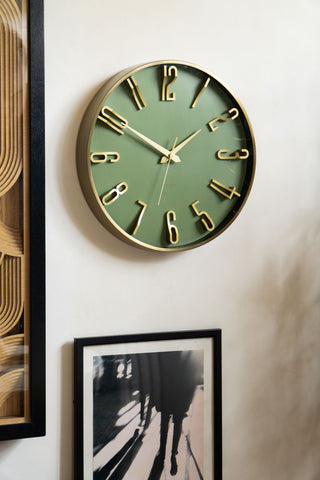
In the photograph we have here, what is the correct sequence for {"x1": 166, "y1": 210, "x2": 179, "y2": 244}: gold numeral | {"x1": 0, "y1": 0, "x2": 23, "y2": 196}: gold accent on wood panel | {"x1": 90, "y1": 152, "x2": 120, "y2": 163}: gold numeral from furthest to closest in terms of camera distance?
{"x1": 166, "y1": 210, "x2": 179, "y2": 244}: gold numeral < {"x1": 90, "y1": 152, "x2": 120, "y2": 163}: gold numeral < {"x1": 0, "y1": 0, "x2": 23, "y2": 196}: gold accent on wood panel

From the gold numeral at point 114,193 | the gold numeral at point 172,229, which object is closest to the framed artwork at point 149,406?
the gold numeral at point 172,229

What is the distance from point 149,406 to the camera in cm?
165

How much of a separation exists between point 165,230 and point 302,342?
62 centimetres

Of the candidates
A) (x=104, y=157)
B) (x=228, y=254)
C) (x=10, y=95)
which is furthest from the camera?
(x=228, y=254)

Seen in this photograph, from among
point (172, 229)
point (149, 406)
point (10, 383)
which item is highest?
point (172, 229)

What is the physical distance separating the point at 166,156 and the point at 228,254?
1.20 ft

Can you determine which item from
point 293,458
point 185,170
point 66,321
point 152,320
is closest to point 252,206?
point 185,170

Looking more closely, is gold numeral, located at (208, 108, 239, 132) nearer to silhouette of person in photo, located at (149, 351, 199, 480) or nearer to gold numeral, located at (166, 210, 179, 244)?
gold numeral, located at (166, 210, 179, 244)

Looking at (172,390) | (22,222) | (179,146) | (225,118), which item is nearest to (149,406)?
(172,390)

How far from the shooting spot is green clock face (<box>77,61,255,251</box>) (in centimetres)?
155

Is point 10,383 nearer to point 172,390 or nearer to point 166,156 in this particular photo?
point 172,390

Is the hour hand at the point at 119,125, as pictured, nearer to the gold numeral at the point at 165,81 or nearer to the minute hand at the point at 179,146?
the minute hand at the point at 179,146

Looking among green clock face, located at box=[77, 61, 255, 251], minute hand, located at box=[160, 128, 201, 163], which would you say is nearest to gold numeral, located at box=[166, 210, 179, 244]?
green clock face, located at box=[77, 61, 255, 251]

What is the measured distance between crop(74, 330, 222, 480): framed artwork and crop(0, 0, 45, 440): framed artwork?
15 centimetres
